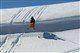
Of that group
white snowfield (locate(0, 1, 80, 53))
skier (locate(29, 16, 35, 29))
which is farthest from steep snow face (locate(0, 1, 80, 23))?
skier (locate(29, 16, 35, 29))

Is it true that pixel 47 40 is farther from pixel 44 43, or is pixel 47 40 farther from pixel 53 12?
pixel 53 12

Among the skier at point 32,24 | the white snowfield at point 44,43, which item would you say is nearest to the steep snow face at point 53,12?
the skier at point 32,24

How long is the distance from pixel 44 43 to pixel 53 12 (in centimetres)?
96

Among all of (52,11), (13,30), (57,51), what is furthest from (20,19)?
(57,51)

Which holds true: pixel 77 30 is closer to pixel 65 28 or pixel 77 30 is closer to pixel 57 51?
pixel 65 28

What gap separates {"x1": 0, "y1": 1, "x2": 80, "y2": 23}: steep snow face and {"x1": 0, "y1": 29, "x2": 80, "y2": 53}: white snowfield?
48cm

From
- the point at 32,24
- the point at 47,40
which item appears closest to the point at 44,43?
the point at 47,40

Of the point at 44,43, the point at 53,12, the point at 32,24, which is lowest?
the point at 44,43

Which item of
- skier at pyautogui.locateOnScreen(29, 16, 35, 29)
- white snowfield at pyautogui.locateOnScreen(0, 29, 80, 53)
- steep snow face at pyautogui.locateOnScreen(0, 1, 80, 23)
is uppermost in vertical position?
steep snow face at pyautogui.locateOnScreen(0, 1, 80, 23)

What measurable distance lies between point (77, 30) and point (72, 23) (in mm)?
288

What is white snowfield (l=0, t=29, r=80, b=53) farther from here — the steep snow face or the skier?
the steep snow face

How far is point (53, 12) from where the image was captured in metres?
3.68

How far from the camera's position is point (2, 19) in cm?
364

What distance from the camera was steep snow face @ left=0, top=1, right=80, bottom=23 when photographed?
3602 millimetres
